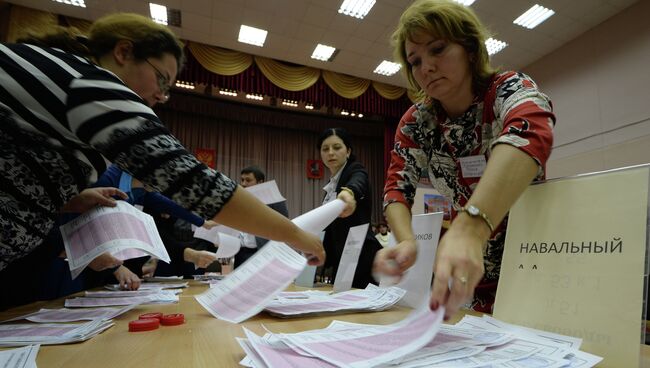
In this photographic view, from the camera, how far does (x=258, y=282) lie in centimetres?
76

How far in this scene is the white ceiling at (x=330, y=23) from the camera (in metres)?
3.88

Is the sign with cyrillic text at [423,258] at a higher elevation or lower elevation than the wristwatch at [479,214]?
lower

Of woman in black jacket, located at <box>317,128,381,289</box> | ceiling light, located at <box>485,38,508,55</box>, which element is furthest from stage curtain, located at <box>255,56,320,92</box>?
woman in black jacket, located at <box>317,128,381,289</box>

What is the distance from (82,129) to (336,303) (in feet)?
1.95

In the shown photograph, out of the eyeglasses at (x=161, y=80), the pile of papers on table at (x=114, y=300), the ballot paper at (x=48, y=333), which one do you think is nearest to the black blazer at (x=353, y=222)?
the pile of papers on table at (x=114, y=300)

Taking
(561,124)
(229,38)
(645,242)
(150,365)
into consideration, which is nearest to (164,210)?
(150,365)

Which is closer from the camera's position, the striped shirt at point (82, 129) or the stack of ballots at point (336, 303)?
the striped shirt at point (82, 129)

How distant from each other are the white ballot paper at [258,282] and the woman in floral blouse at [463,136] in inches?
8.2

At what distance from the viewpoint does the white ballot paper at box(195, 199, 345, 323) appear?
672mm

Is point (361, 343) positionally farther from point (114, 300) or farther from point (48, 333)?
point (114, 300)

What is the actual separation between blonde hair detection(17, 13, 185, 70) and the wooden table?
0.56 m

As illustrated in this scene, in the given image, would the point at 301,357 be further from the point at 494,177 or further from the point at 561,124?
the point at 561,124

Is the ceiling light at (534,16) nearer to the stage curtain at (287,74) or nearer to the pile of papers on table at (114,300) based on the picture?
the stage curtain at (287,74)

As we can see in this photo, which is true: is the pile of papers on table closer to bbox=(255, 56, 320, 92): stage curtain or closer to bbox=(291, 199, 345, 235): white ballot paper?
bbox=(291, 199, 345, 235): white ballot paper
